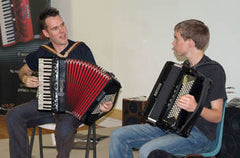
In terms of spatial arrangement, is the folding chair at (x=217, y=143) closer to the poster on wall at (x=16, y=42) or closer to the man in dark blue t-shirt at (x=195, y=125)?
the man in dark blue t-shirt at (x=195, y=125)

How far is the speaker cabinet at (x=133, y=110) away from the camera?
12.0 ft

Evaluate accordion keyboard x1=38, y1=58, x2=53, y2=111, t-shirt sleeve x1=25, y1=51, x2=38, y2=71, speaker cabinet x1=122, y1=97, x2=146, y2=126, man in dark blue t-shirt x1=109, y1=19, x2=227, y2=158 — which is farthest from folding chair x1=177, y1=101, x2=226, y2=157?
t-shirt sleeve x1=25, y1=51, x2=38, y2=71

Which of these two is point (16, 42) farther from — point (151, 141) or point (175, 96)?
point (175, 96)

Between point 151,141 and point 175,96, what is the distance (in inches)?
12.9

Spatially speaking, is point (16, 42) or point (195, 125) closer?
point (195, 125)

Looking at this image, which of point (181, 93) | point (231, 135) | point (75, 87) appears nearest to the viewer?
point (181, 93)

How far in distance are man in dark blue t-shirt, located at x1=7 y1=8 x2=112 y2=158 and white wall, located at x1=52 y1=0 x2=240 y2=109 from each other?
1360 mm

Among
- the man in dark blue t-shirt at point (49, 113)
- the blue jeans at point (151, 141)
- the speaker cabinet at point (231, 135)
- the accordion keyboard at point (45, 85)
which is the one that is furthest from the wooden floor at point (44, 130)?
the blue jeans at point (151, 141)

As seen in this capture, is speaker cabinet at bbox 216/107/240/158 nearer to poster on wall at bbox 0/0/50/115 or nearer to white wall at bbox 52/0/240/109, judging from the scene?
white wall at bbox 52/0/240/109

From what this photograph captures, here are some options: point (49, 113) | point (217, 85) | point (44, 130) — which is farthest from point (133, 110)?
point (217, 85)

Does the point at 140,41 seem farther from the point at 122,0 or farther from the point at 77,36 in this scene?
the point at 77,36

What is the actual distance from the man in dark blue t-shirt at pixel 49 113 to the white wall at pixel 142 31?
136cm

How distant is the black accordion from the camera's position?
247 centimetres

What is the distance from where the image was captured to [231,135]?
9.20 ft
